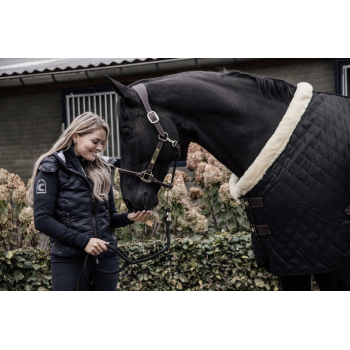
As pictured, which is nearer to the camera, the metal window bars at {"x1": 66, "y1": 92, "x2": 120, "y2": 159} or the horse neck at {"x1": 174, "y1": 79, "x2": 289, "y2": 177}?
the horse neck at {"x1": 174, "y1": 79, "x2": 289, "y2": 177}

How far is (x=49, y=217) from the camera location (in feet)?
7.57

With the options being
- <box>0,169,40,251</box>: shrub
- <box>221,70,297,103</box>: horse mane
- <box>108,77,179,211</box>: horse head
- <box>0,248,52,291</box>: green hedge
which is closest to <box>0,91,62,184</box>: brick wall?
<box>0,169,40,251</box>: shrub

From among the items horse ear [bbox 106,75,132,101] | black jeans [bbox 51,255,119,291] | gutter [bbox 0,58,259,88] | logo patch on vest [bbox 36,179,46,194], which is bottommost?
black jeans [bbox 51,255,119,291]

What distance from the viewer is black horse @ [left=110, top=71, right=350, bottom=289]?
6.11 feet

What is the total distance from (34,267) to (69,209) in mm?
2175

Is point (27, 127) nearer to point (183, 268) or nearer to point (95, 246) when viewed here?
point (183, 268)

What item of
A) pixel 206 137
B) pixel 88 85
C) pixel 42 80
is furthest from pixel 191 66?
pixel 206 137

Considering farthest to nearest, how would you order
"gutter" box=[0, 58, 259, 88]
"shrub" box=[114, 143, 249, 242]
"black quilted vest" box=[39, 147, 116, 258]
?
"gutter" box=[0, 58, 259, 88] < "shrub" box=[114, 143, 249, 242] < "black quilted vest" box=[39, 147, 116, 258]

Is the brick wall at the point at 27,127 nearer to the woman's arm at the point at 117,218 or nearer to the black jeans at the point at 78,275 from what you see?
the woman's arm at the point at 117,218

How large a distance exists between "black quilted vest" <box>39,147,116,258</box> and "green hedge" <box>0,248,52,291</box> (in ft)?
6.61

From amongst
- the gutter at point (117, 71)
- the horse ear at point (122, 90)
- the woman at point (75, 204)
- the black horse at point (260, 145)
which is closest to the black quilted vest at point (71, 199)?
the woman at point (75, 204)

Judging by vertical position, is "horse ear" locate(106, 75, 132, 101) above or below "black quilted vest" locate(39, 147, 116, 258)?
above

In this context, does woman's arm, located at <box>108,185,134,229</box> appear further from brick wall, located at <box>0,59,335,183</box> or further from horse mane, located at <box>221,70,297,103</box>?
brick wall, located at <box>0,59,335,183</box>

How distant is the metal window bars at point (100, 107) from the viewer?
22.3ft
